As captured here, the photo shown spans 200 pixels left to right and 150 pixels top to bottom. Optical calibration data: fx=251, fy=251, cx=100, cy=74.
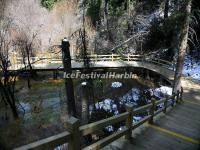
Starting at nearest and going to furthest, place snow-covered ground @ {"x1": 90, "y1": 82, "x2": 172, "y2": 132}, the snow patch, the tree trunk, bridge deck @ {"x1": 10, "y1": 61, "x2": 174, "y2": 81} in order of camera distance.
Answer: the tree trunk → snow-covered ground @ {"x1": 90, "y1": 82, "x2": 172, "y2": 132} → the snow patch → bridge deck @ {"x1": 10, "y1": 61, "x2": 174, "y2": 81}

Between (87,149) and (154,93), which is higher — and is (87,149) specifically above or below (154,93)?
above

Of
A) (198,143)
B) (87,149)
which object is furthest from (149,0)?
(87,149)

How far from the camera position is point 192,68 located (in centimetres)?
2139

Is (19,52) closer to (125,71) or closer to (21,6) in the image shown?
(21,6)

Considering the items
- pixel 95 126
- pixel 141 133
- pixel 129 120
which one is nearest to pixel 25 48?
pixel 141 133

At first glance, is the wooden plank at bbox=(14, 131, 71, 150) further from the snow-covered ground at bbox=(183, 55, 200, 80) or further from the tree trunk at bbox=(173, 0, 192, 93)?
the snow-covered ground at bbox=(183, 55, 200, 80)

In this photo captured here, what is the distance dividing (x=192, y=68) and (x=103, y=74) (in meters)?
7.62

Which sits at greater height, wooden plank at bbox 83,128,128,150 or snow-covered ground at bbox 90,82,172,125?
wooden plank at bbox 83,128,128,150

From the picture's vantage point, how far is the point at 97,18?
2877 centimetres

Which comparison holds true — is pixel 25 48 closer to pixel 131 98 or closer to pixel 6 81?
pixel 6 81

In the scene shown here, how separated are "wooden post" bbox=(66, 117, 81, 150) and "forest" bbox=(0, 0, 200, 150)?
0.01 m

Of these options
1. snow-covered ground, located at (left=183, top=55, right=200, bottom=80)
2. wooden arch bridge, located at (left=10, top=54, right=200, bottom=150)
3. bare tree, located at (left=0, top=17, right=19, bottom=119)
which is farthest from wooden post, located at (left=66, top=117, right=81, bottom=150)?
snow-covered ground, located at (left=183, top=55, right=200, bottom=80)

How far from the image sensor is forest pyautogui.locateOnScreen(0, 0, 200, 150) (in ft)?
22.4

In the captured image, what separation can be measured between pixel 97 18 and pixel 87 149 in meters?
26.0
